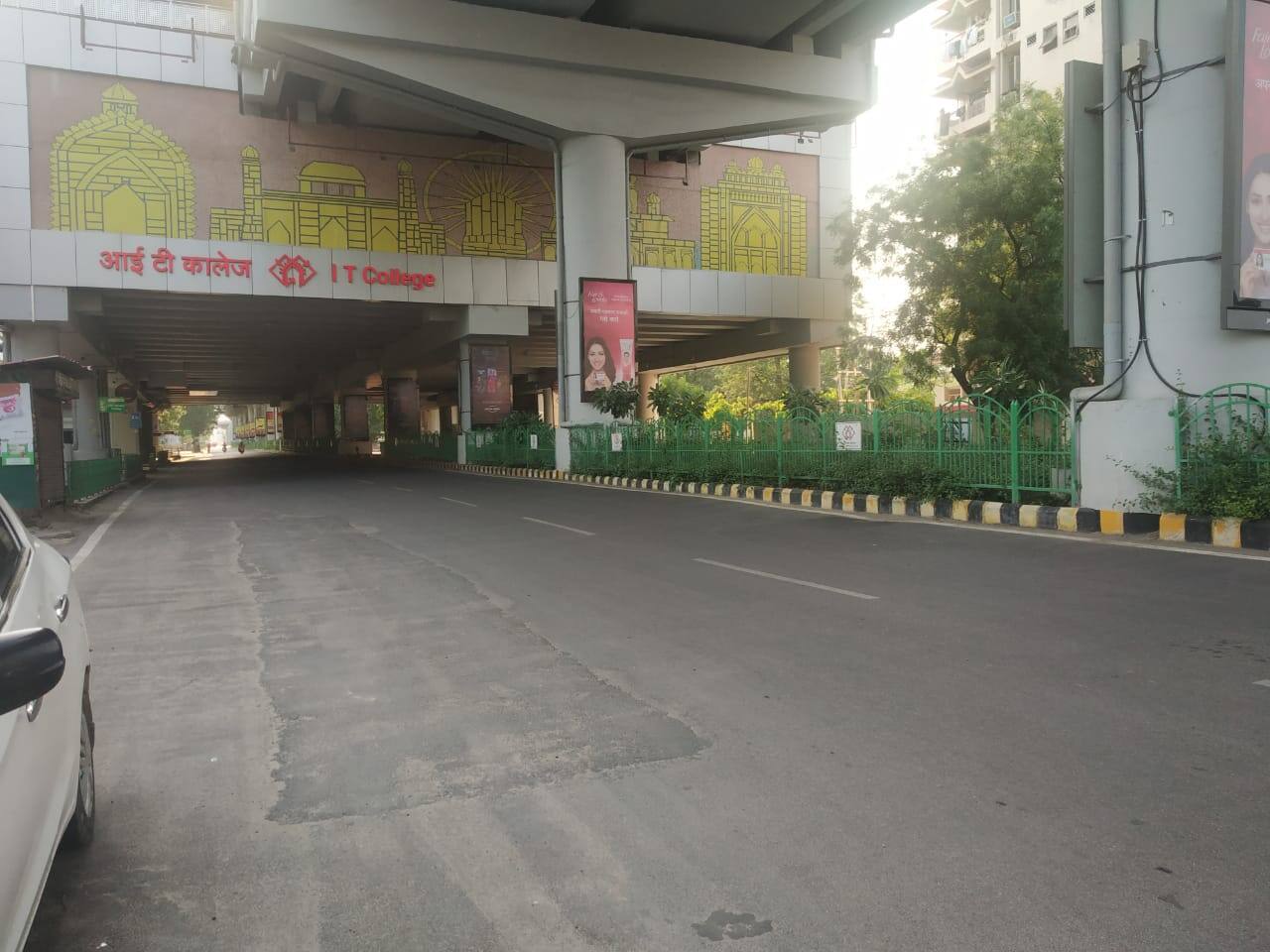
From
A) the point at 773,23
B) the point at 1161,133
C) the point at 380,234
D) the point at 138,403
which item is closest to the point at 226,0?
Answer: the point at 380,234

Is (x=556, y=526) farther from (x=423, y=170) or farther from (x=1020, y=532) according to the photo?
(x=423, y=170)

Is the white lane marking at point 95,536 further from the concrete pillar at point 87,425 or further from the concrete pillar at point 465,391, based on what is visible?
the concrete pillar at point 465,391

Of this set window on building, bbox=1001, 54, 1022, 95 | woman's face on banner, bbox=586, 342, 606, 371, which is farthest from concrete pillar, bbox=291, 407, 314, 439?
woman's face on banner, bbox=586, 342, 606, 371

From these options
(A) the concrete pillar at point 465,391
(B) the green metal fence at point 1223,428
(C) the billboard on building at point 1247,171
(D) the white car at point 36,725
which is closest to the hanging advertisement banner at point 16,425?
(D) the white car at point 36,725

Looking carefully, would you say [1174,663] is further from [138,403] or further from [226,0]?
[138,403]

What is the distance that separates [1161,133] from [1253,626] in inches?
293

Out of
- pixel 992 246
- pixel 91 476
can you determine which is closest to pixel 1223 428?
pixel 992 246

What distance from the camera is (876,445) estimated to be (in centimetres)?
1602

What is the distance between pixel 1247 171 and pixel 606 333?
20119 millimetres

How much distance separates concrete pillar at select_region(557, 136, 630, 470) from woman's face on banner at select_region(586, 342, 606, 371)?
0.33 m

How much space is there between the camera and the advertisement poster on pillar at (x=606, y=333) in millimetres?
28781

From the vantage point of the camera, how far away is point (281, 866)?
3166 millimetres

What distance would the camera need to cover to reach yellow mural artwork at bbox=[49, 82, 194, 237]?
1180 inches

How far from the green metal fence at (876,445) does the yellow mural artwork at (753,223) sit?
16039mm
